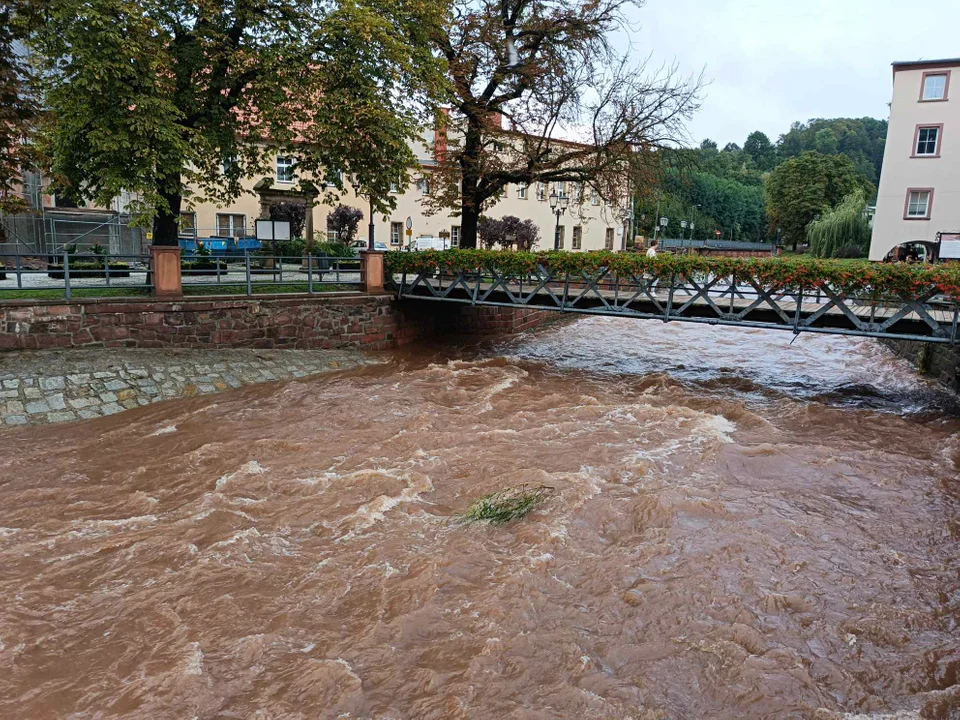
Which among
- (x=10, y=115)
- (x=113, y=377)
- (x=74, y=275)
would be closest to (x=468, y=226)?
(x=74, y=275)

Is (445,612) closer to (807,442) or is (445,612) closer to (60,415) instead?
(807,442)

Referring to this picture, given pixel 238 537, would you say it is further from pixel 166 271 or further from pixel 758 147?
pixel 758 147

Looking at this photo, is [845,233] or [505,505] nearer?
[505,505]

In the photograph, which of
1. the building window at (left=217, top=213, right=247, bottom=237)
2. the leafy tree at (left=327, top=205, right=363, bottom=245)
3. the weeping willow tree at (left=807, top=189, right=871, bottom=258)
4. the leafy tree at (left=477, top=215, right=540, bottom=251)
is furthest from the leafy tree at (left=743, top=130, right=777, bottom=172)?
the building window at (left=217, top=213, right=247, bottom=237)

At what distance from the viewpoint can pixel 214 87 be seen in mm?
15633

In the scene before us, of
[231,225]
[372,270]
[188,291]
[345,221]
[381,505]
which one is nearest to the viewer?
[381,505]

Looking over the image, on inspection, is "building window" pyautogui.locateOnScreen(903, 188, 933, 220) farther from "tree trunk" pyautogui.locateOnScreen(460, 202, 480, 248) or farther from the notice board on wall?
"tree trunk" pyautogui.locateOnScreen(460, 202, 480, 248)

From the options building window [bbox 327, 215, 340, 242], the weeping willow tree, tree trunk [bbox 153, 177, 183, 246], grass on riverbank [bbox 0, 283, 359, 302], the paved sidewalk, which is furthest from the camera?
the weeping willow tree

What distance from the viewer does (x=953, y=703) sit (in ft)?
17.1

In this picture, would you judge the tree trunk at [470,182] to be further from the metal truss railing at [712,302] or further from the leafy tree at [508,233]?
the leafy tree at [508,233]

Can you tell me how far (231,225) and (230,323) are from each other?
23009 mm

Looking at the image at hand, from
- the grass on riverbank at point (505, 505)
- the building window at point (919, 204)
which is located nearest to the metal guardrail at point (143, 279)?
the grass on riverbank at point (505, 505)

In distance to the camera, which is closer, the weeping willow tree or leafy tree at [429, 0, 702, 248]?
leafy tree at [429, 0, 702, 248]

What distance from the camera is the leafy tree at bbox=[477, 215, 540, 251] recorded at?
3941 centimetres
